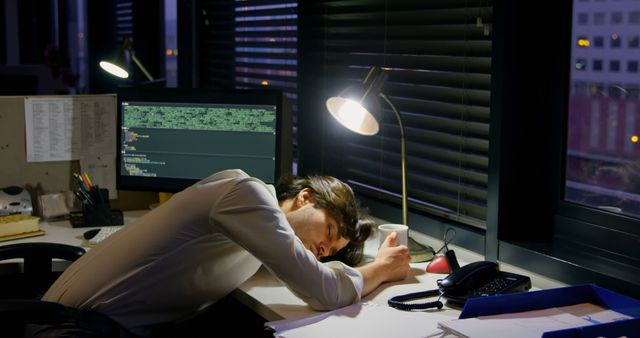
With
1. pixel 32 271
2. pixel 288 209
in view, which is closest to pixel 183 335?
pixel 32 271

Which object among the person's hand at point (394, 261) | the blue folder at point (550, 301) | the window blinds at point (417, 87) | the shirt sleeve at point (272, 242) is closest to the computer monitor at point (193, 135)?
the window blinds at point (417, 87)

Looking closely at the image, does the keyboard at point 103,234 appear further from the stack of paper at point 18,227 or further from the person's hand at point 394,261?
the person's hand at point 394,261

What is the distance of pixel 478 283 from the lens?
210 centimetres

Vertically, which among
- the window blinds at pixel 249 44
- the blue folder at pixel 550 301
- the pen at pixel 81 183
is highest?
the window blinds at pixel 249 44

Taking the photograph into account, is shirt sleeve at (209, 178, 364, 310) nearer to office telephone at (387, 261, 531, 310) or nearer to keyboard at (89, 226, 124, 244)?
A: office telephone at (387, 261, 531, 310)

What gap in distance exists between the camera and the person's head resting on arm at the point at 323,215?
Result: 7.26ft

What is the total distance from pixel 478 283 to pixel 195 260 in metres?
0.73

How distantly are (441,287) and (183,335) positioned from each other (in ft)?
3.30

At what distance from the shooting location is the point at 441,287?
207 cm

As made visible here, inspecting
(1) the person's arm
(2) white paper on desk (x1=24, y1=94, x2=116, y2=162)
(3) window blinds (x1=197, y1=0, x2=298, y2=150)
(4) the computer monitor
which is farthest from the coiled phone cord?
(3) window blinds (x1=197, y1=0, x2=298, y2=150)

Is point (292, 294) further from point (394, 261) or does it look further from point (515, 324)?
point (515, 324)

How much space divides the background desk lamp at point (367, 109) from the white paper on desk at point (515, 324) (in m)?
0.63

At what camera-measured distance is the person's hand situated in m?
2.22

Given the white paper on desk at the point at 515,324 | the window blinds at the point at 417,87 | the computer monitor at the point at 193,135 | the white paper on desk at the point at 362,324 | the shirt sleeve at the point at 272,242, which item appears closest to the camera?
the white paper on desk at the point at 515,324
